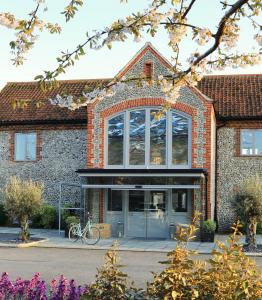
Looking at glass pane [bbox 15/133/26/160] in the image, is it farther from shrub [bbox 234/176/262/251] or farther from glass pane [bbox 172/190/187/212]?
shrub [bbox 234/176/262/251]

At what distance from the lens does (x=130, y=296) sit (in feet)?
19.0

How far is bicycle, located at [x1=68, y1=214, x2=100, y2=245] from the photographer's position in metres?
Result: 20.0

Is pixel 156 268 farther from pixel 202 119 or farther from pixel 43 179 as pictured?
pixel 43 179

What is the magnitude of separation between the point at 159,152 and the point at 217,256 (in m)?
16.6

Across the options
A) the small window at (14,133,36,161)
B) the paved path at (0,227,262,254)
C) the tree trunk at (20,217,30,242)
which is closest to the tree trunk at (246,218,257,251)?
the paved path at (0,227,262,254)

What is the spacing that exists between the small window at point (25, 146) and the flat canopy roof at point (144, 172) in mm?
4861

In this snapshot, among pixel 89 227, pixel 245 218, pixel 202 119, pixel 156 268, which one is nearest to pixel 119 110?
pixel 202 119

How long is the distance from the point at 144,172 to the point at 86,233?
3.36 metres

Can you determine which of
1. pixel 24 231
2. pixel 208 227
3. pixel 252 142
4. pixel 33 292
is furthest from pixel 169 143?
pixel 33 292

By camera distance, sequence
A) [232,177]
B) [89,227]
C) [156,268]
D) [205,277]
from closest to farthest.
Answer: [205,277] → [156,268] → [89,227] → [232,177]

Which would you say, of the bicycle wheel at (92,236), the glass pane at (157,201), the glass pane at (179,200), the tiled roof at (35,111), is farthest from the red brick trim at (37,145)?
the glass pane at (179,200)

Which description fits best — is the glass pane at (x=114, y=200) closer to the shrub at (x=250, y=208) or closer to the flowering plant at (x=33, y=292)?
the shrub at (x=250, y=208)

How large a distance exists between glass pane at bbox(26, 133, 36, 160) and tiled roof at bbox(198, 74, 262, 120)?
8755mm

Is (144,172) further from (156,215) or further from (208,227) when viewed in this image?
(208,227)
